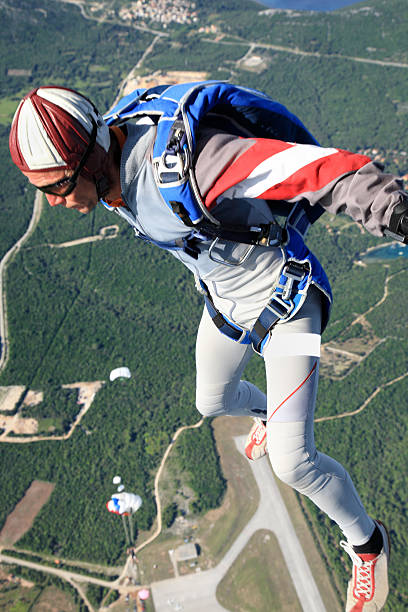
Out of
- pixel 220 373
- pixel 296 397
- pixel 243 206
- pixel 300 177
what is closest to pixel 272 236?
pixel 243 206

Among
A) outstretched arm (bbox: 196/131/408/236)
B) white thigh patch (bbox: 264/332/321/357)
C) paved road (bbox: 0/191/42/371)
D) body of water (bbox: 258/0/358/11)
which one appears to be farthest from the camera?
body of water (bbox: 258/0/358/11)

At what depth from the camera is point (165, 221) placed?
160 inches

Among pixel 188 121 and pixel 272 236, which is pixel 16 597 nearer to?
pixel 272 236

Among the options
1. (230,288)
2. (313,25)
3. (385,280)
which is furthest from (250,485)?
(313,25)

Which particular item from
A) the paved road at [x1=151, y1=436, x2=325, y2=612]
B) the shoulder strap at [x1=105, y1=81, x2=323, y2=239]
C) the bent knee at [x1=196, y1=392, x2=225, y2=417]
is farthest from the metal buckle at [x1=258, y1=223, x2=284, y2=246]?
the paved road at [x1=151, y1=436, x2=325, y2=612]

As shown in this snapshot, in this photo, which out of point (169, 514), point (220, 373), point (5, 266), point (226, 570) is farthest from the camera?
point (5, 266)

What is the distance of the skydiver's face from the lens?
3.80 metres

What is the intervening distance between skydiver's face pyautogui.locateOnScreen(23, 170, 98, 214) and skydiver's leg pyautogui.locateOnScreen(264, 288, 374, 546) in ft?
6.39

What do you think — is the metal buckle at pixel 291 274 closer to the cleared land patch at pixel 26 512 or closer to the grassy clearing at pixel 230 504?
the grassy clearing at pixel 230 504

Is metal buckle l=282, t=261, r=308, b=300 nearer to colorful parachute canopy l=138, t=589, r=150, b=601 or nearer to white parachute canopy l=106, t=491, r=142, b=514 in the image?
white parachute canopy l=106, t=491, r=142, b=514

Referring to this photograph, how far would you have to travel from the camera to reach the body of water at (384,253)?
209ft

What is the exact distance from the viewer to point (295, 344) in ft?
15.9

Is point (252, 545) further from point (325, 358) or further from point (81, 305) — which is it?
point (81, 305)

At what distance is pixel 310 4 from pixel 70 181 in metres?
132
